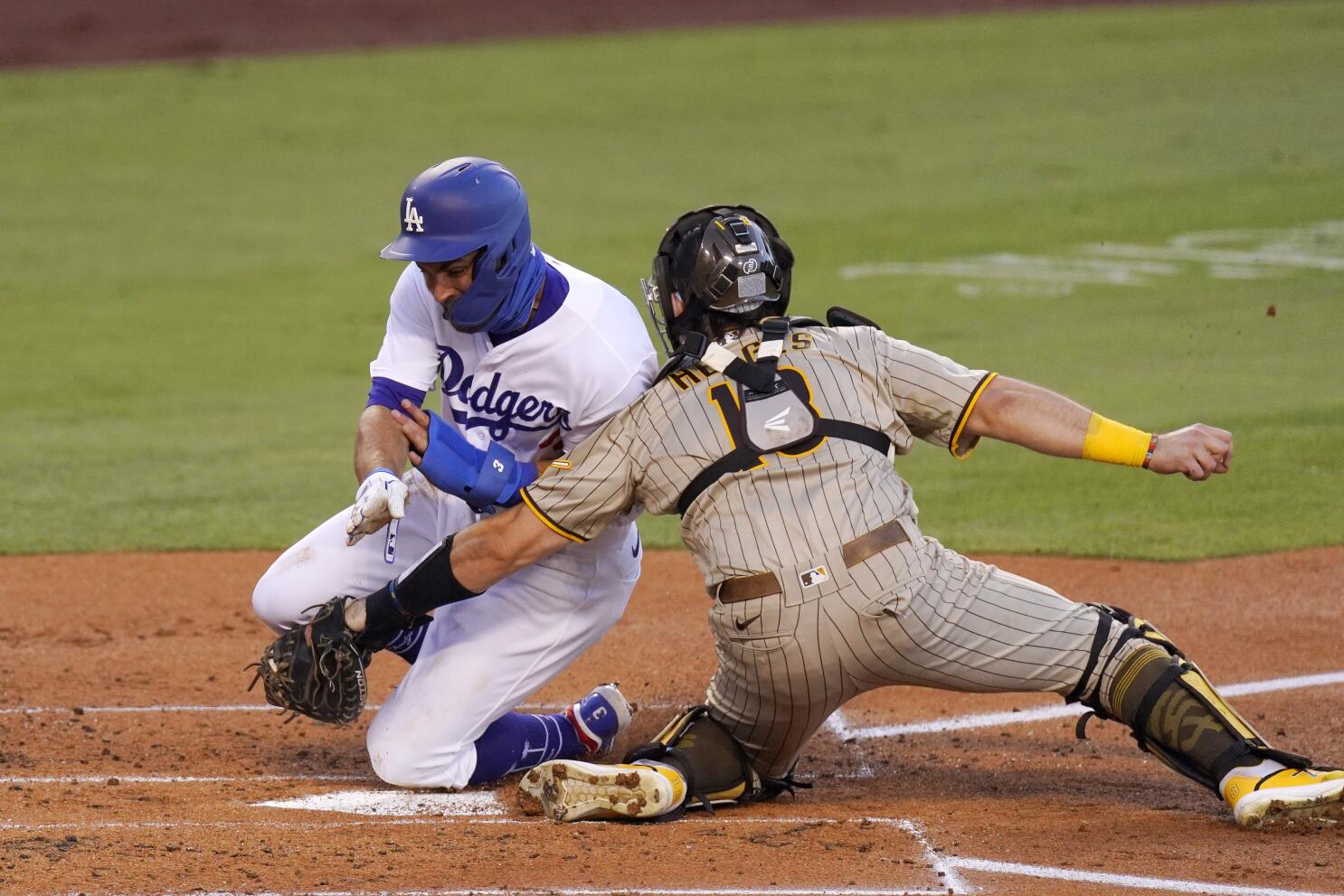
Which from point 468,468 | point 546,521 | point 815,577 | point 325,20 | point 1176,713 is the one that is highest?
point 325,20

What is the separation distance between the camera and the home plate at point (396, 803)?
4.67 meters

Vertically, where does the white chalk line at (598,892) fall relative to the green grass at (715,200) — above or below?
below


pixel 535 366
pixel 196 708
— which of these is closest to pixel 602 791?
pixel 535 366

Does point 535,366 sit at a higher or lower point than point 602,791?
higher

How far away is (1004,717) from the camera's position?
571cm

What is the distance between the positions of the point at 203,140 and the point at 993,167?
9.90 meters

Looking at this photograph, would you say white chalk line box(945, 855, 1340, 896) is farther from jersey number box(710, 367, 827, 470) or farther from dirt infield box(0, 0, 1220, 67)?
dirt infield box(0, 0, 1220, 67)

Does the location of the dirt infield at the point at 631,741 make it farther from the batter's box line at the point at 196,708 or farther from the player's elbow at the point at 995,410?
the player's elbow at the point at 995,410

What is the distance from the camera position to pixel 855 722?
570cm

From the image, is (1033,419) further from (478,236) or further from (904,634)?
(478,236)

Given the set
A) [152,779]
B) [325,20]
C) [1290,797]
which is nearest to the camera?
[1290,797]

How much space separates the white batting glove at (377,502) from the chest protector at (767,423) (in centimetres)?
77

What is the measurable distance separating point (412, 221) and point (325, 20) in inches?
1007

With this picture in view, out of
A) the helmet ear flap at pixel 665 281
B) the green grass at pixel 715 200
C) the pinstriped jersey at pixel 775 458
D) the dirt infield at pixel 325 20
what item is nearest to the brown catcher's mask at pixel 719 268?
the helmet ear flap at pixel 665 281
